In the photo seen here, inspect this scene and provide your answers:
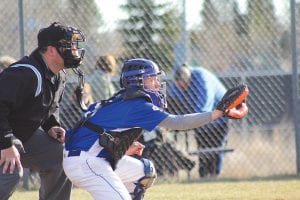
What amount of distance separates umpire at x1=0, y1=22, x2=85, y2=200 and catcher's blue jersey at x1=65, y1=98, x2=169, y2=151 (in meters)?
0.42

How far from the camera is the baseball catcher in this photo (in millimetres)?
6152

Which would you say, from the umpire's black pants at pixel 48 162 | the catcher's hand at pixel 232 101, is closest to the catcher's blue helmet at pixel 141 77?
the catcher's hand at pixel 232 101

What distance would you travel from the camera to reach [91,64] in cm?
1153

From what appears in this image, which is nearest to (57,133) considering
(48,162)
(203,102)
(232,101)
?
(48,162)

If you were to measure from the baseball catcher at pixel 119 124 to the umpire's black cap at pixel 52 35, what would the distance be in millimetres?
619

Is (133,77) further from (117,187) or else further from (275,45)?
(275,45)

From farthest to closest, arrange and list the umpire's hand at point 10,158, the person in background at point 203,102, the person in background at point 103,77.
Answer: the person in background at point 203,102 → the person in background at point 103,77 → the umpire's hand at point 10,158

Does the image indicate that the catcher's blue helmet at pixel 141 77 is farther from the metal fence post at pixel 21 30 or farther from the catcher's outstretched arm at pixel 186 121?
the metal fence post at pixel 21 30

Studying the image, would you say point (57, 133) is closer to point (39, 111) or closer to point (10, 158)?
point (39, 111)

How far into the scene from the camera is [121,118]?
20.5ft

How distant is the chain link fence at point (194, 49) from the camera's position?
1109 centimetres

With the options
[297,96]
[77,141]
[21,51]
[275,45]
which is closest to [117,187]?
[77,141]

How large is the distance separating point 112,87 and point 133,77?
503 centimetres

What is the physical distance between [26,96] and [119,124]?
760 millimetres
